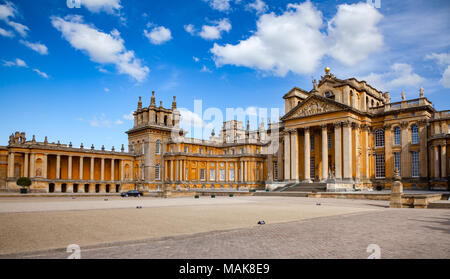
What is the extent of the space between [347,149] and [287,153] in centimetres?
980

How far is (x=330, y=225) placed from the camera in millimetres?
12391

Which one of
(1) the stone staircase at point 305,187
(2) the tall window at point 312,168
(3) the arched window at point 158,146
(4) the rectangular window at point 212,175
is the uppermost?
(3) the arched window at point 158,146

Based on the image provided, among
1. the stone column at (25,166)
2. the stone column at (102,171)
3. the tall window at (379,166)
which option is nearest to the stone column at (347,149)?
the tall window at (379,166)

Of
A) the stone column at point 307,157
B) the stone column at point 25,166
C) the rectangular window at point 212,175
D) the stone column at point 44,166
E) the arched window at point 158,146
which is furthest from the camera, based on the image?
the rectangular window at point 212,175

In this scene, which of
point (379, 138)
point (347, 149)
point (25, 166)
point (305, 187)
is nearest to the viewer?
point (347, 149)

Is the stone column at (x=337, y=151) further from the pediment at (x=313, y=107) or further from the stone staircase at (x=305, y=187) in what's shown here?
the pediment at (x=313, y=107)

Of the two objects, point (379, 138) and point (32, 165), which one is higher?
point (379, 138)

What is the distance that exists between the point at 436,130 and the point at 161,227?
133 ft

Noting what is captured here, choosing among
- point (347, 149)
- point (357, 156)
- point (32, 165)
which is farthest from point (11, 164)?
point (357, 156)

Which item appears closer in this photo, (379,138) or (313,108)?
(379,138)

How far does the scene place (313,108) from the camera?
4841 centimetres

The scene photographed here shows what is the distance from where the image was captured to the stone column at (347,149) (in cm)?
4362

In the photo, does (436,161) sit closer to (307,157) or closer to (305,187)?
(305,187)
